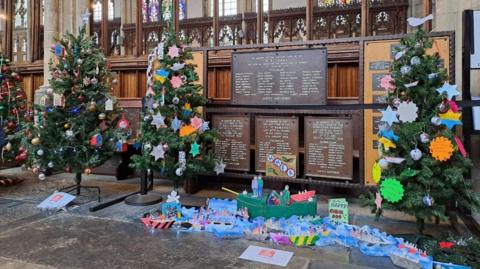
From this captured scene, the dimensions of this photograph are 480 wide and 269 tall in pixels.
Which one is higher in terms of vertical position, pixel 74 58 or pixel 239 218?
pixel 74 58

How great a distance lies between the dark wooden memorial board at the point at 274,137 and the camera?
4609mm

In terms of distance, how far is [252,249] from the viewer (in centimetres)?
308

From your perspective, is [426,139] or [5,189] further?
[5,189]

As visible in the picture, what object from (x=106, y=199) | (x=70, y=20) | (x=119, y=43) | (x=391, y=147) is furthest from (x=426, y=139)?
(x=119, y=43)

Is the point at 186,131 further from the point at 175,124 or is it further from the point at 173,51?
the point at 173,51

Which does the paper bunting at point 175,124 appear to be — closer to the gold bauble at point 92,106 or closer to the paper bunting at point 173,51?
the paper bunting at point 173,51

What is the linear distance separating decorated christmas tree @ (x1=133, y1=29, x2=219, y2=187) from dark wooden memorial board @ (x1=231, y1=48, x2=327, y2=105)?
73 centimetres

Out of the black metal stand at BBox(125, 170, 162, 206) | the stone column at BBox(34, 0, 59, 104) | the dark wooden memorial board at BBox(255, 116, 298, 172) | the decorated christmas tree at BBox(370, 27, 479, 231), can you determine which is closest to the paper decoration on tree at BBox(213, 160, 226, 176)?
the dark wooden memorial board at BBox(255, 116, 298, 172)

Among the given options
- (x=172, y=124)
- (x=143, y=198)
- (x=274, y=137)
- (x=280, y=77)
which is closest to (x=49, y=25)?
(x=172, y=124)

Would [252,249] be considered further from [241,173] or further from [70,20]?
[70,20]

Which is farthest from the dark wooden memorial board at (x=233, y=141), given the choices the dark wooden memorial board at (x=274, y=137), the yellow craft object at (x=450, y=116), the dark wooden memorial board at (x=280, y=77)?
the yellow craft object at (x=450, y=116)

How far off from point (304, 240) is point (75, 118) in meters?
3.23

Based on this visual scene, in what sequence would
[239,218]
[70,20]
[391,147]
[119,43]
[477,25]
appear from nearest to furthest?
[391,147]
[477,25]
[239,218]
[70,20]
[119,43]

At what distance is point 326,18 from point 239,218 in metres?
7.83
